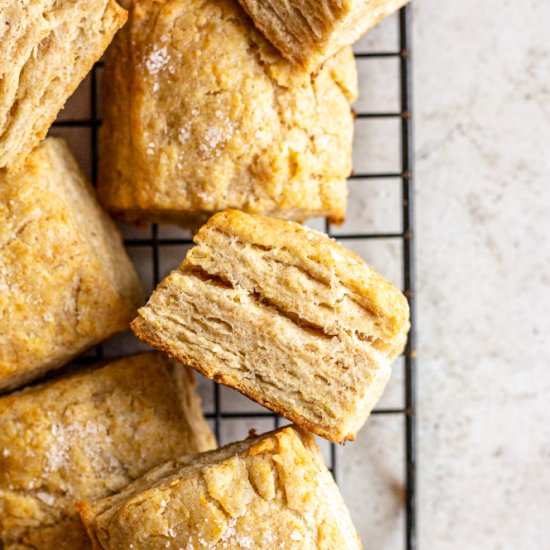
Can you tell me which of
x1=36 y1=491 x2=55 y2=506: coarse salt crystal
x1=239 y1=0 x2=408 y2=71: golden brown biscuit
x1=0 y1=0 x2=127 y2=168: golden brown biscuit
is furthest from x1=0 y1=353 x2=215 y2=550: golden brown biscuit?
x1=239 y1=0 x2=408 y2=71: golden brown biscuit

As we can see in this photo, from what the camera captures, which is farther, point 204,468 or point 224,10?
point 224,10

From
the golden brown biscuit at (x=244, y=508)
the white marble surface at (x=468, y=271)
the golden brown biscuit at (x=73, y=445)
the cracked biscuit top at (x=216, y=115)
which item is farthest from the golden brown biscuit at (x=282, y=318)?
the white marble surface at (x=468, y=271)

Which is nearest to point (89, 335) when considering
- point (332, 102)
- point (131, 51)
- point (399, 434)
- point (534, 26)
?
point (131, 51)

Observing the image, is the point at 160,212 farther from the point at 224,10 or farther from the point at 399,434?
the point at 399,434

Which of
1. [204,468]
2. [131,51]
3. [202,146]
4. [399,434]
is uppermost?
[131,51]

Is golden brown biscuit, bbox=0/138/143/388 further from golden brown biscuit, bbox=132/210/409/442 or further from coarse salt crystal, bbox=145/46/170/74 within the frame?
coarse salt crystal, bbox=145/46/170/74

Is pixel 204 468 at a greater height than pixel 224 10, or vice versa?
Result: pixel 224 10

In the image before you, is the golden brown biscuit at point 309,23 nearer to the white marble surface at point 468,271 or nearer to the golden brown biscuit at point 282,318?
the golden brown biscuit at point 282,318
